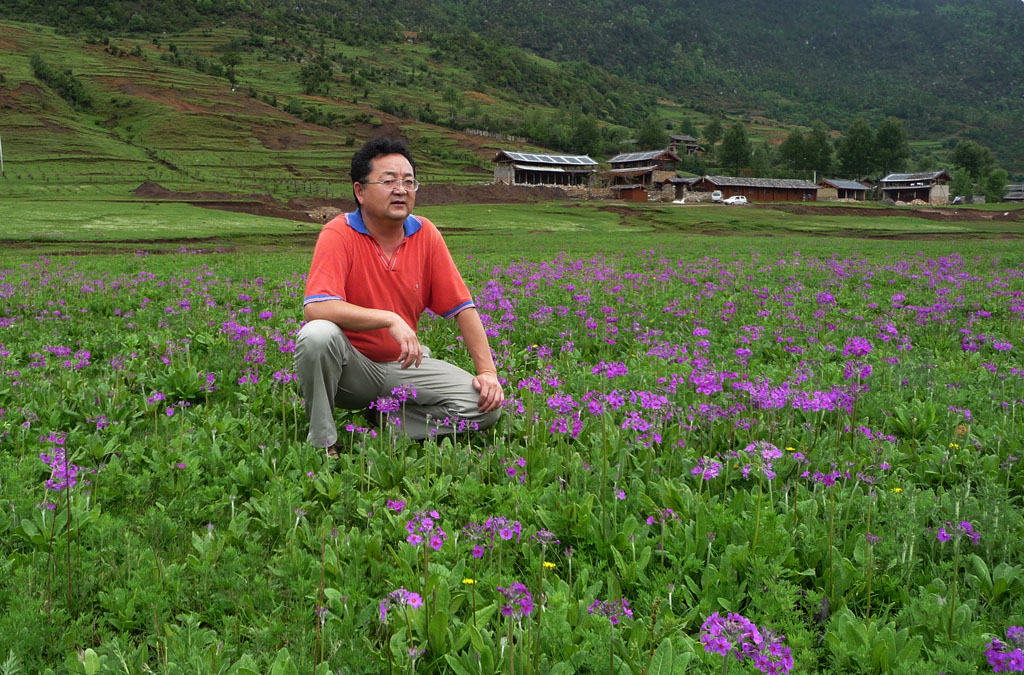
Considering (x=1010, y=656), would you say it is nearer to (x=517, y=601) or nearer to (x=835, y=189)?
(x=517, y=601)

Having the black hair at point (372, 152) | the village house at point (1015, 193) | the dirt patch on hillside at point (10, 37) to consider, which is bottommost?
the black hair at point (372, 152)

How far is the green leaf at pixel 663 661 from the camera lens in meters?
2.16

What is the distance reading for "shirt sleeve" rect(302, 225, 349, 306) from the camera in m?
4.45

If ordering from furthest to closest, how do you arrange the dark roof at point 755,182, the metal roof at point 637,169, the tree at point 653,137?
1. the tree at point 653,137
2. the metal roof at point 637,169
3. the dark roof at point 755,182

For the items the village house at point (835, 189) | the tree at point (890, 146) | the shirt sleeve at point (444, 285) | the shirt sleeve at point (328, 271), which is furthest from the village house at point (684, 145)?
the shirt sleeve at point (328, 271)

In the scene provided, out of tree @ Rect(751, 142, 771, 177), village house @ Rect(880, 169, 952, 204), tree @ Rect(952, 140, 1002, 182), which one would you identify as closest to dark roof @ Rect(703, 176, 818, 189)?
village house @ Rect(880, 169, 952, 204)

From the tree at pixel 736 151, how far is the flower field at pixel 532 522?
385 ft

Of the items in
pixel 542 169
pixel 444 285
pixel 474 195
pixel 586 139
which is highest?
pixel 586 139

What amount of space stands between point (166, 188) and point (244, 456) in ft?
209

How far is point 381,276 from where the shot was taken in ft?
15.9

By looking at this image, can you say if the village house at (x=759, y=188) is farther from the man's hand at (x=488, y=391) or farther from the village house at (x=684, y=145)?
the man's hand at (x=488, y=391)

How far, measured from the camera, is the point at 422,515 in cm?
262

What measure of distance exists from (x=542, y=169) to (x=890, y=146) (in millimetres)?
62421

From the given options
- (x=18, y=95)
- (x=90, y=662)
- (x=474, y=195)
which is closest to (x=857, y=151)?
(x=474, y=195)
